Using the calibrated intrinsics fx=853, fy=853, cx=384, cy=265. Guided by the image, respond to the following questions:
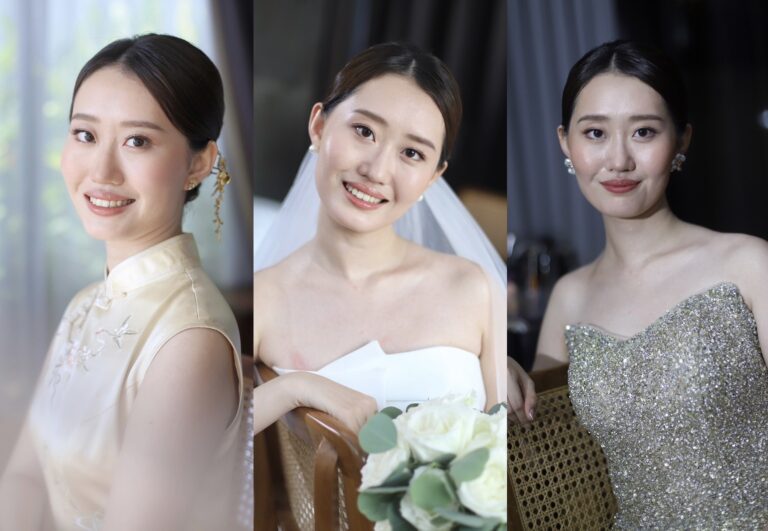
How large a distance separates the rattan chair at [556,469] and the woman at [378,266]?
123 mm

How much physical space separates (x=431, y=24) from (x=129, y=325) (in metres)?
0.98

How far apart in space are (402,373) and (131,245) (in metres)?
0.69

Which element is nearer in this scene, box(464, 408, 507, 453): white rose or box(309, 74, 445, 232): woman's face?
box(464, 408, 507, 453): white rose

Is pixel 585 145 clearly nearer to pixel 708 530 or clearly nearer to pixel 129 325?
pixel 708 530

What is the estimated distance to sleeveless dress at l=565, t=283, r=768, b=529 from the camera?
1855 mm

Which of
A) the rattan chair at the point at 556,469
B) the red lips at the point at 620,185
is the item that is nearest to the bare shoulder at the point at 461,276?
the rattan chair at the point at 556,469

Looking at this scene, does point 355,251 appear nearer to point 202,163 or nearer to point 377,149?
point 377,149

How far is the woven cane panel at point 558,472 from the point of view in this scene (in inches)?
77.2

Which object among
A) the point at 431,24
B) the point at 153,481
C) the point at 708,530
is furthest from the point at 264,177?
the point at 708,530

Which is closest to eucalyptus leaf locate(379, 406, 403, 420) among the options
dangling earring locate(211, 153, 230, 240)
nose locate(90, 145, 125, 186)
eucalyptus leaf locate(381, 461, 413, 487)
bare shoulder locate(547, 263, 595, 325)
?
eucalyptus leaf locate(381, 461, 413, 487)

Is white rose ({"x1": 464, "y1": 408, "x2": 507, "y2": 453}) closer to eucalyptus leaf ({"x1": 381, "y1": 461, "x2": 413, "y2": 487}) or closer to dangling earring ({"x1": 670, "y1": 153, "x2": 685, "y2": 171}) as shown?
eucalyptus leaf ({"x1": 381, "y1": 461, "x2": 413, "y2": 487})

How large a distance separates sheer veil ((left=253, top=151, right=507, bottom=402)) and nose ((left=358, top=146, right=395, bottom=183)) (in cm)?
11

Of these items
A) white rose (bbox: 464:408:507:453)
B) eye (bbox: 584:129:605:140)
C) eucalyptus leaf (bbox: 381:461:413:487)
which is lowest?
eucalyptus leaf (bbox: 381:461:413:487)

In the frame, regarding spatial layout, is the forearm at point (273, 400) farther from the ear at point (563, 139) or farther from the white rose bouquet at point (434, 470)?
the ear at point (563, 139)
